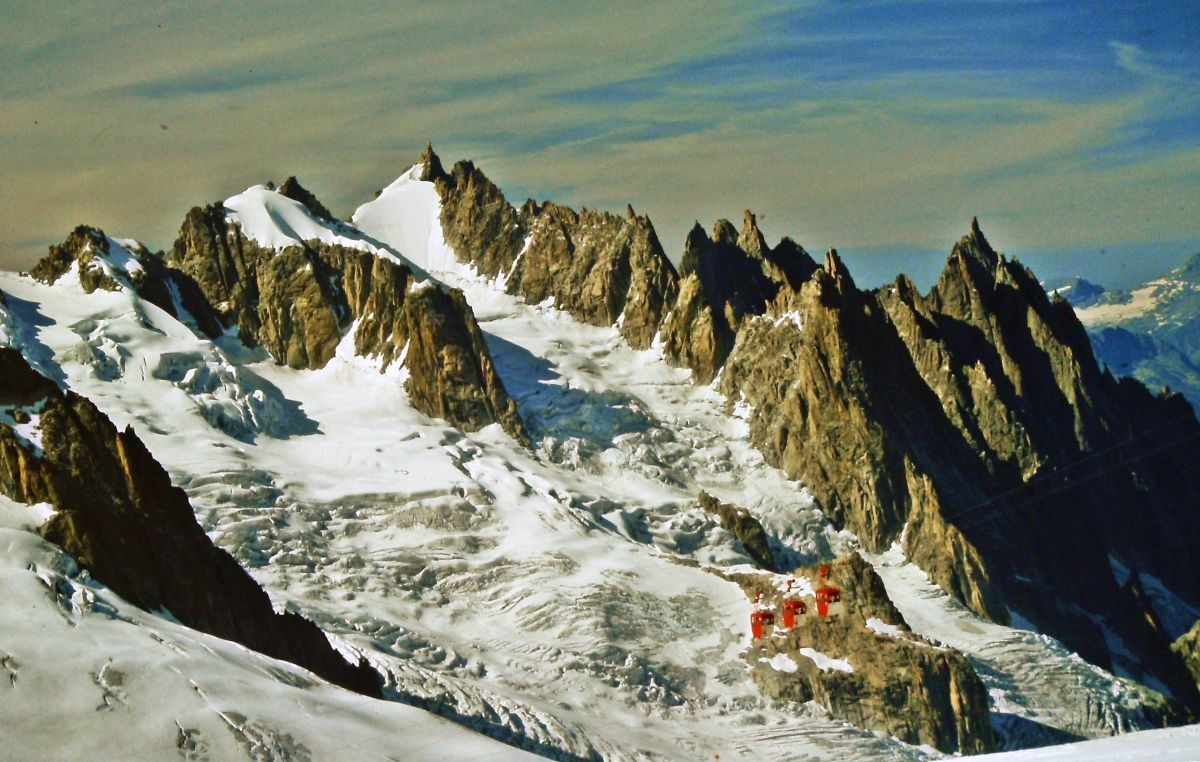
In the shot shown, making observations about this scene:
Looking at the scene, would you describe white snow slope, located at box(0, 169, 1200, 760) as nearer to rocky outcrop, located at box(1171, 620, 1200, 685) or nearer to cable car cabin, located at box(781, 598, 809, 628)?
cable car cabin, located at box(781, 598, 809, 628)

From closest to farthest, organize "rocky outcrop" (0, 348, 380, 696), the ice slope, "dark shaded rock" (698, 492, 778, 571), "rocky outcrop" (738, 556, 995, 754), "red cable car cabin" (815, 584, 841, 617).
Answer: the ice slope → "rocky outcrop" (0, 348, 380, 696) → "rocky outcrop" (738, 556, 995, 754) → "red cable car cabin" (815, 584, 841, 617) → "dark shaded rock" (698, 492, 778, 571)

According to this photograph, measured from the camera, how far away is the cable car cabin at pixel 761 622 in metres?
156

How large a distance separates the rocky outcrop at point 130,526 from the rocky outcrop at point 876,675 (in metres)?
36.7

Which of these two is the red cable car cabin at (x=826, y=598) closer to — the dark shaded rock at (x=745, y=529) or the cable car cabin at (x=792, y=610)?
the cable car cabin at (x=792, y=610)

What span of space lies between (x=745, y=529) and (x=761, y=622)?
3243 centimetres

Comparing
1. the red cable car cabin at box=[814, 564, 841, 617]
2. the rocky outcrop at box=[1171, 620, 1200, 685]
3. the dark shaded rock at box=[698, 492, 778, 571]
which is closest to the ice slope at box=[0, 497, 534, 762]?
the red cable car cabin at box=[814, 564, 841, 617]

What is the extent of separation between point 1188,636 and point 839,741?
69566mm

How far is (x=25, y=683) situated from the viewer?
268ft

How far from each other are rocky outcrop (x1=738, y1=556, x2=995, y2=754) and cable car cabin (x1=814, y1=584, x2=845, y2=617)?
0.58 m

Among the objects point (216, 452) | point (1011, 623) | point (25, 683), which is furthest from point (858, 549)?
point (25, 683)

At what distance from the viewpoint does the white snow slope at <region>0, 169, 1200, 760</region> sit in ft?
282

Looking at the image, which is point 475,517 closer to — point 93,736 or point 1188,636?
point 1188,636

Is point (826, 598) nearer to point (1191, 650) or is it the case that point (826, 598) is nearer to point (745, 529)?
point (745, 529)

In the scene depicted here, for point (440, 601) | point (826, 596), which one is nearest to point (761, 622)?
point (826, 596)
